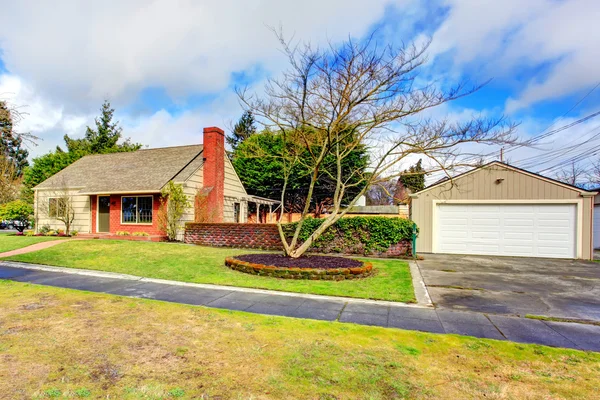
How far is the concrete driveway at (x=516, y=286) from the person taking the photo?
578 cm

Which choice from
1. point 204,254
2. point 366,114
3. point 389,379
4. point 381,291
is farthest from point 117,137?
point 389,379

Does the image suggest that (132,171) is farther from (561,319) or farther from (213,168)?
(561,319)

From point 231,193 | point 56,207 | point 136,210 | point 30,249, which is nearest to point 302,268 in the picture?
point 30,249

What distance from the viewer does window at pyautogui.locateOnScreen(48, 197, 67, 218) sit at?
56.1ft

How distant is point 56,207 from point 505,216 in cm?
2180

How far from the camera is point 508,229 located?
1337 cm

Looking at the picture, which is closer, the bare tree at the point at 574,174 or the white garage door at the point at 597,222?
the white garage door at the point at 597,222

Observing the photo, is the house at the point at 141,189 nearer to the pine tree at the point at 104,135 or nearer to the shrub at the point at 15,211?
the shrub at the point at 15,211

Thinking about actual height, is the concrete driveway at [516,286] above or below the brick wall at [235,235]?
below

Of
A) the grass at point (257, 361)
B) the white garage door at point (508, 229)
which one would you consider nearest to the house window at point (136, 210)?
the grass at point (257, 361)

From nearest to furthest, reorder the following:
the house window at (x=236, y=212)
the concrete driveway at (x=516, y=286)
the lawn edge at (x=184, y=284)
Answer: the concrete driveway at (x=516, y=286) → the lawn edge at (x=184, y=284) → the house window at (x=236, y=212)

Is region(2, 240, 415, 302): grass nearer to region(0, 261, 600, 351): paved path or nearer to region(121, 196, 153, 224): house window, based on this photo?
region(0, 261, 600, 351): paved path

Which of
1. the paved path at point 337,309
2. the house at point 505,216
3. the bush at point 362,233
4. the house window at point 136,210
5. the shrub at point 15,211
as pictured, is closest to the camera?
the paved path at point 337,309

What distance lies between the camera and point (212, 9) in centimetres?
934
